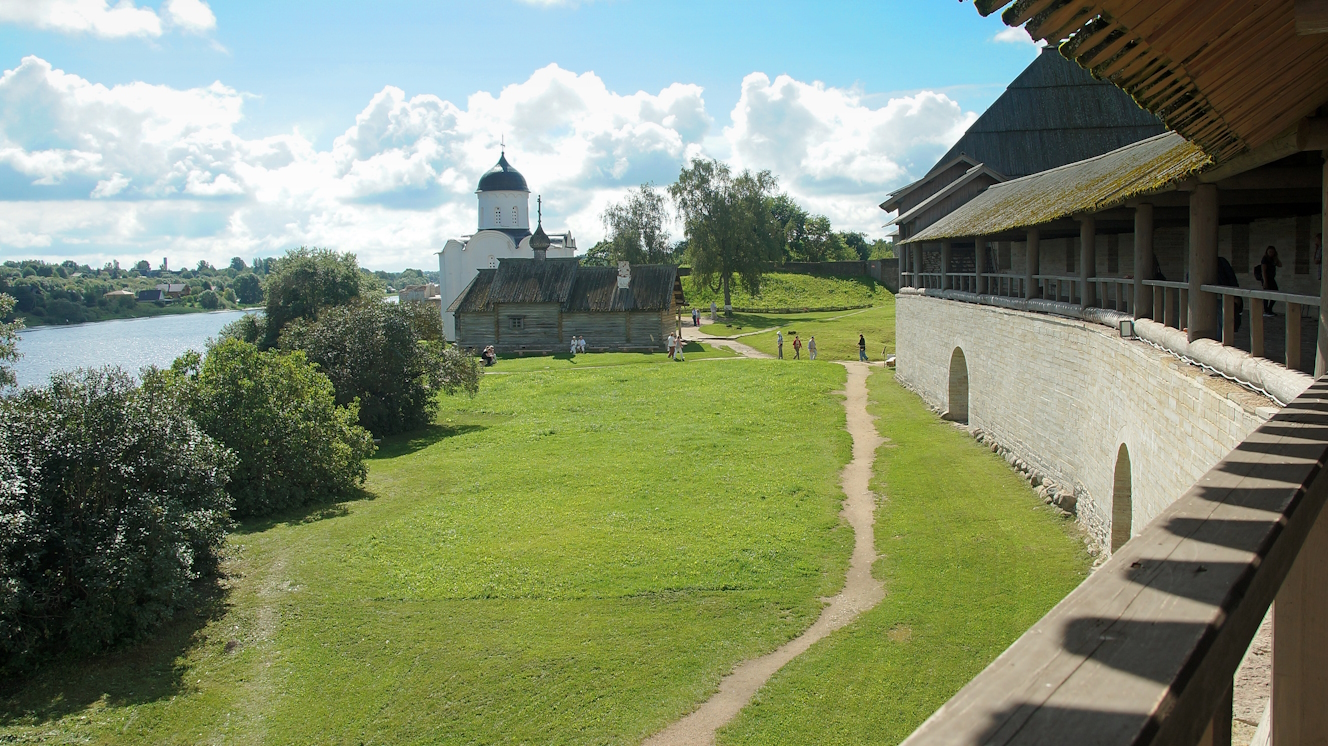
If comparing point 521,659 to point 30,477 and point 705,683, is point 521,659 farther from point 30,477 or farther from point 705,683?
point 30,477

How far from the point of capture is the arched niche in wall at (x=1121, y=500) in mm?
12203

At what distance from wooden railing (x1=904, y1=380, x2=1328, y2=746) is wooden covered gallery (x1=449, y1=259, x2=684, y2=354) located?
43404mm

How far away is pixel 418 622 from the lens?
11.9 meters

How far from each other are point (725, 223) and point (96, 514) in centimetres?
5004

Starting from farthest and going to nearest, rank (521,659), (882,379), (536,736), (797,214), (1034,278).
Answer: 1. (797,214)
2. (882,379)
3. (1034,278)
4. (521,659)
5. (536,736)

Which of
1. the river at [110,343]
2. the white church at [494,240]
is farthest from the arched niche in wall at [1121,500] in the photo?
the white church at [494,240]

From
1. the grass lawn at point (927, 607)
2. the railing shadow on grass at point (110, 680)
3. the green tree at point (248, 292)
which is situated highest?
the green tree at point (248, 292)

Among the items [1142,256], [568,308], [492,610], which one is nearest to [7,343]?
[492,610]

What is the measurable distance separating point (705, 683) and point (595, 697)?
4.00ft

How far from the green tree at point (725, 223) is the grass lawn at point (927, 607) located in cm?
4198

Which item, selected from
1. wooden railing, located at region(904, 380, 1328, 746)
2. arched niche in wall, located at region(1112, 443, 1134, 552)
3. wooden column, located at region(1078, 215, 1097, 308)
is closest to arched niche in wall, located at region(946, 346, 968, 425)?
wooden column, located at region(1078, 215, 1097, 308)

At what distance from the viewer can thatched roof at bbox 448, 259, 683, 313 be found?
46.1 meters

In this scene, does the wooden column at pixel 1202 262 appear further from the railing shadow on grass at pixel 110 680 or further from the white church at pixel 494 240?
the white church at pixel 494 240

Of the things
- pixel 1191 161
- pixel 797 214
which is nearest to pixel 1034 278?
pixel 1191 161
